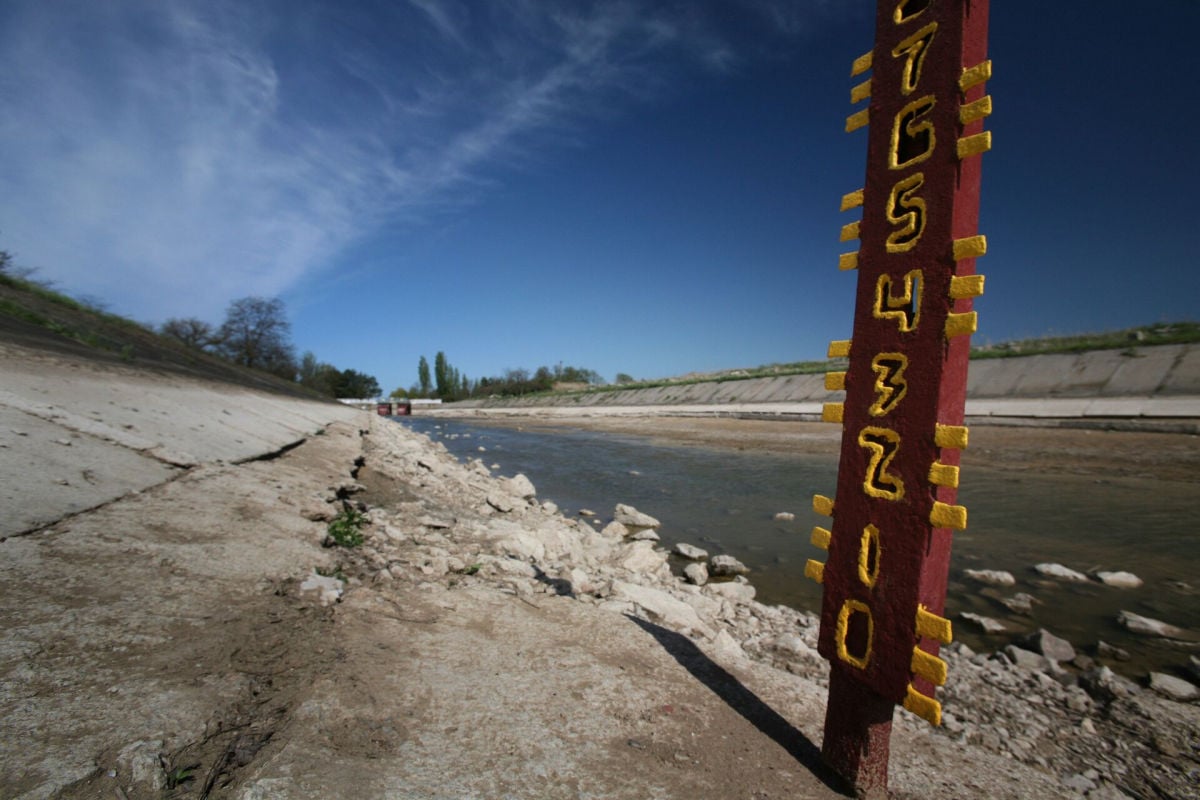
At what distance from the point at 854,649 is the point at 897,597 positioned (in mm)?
346

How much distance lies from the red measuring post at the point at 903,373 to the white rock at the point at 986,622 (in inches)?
133

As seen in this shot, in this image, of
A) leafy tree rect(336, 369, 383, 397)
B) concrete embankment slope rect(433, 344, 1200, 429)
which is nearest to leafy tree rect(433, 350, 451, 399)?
leafy tree rect(336, 369, 383, 397)

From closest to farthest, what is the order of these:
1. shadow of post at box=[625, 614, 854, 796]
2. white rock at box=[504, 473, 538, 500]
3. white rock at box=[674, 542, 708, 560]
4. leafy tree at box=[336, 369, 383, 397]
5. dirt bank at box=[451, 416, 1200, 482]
A: shadow of post at box=[625, 614, 854, 796] → white rock at box=[674, 542, 708, 560] → white rock at box=[504, 473, 538, 500] → dirt bank at box=[451, 416, 1200, 482] → leafy tree at box=[336, 369, 383, 397]

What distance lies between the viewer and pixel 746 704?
8.48 feet

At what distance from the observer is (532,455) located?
65.5 ft

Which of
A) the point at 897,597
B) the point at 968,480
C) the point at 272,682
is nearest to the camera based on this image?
the point at 897,597

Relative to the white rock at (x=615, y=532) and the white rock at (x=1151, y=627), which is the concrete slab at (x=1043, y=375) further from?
the white rock at (x=615, y=532)

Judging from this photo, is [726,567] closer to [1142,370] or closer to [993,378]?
[1142,370]

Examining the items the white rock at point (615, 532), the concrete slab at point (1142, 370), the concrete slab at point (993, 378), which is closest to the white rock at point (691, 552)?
the white rock at point (615, 532)

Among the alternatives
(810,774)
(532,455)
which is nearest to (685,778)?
(810,774)

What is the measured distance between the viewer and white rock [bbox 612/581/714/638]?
3.80 meters

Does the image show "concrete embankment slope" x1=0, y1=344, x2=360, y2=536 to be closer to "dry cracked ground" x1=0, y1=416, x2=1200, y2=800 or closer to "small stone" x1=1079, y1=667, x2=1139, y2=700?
"dry cracked ground" x1=0, y1=416, x2=1200, y2=800

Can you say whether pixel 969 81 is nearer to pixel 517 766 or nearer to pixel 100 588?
pixel 517 766

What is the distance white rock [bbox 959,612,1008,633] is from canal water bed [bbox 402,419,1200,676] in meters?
0.09
